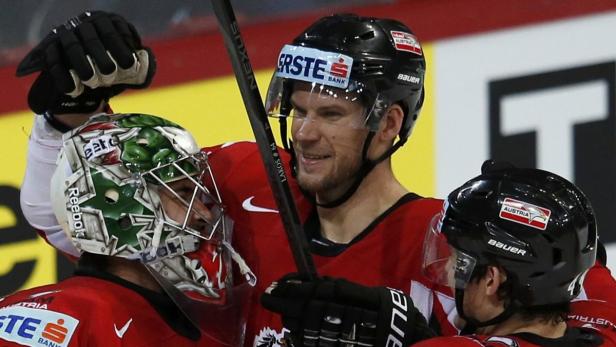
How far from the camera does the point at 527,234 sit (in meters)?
3.40

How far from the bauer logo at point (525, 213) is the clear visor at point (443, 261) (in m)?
0.11

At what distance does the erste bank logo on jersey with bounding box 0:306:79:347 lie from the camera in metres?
3.55

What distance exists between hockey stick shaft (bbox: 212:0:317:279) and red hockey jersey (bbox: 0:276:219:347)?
12.5 inches

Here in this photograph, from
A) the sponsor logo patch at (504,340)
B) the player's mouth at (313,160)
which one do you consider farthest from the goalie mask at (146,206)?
the sponsor logo patch at (504,340)

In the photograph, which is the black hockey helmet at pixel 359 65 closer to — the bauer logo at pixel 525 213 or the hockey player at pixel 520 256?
the hockey player at pixel 520 256

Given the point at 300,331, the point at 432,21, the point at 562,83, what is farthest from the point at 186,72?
the point at 300,331

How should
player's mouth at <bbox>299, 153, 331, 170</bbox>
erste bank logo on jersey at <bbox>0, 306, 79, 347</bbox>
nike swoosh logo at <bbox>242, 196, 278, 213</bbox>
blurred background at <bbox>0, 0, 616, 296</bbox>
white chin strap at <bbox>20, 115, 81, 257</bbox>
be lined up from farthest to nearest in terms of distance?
blurred background at <bbox>0, 0, 616, 296</bbox>
white chin strap at <bbox>20, 115, 81, 257</bbox>
nike swoosh logo at <bbox>242, 196, 278, 213</bbox>
player's mouth at <bbox>299, 153, 331, 170</bbox>
erste bank logo on jersey at <bbox>0, 306, 79, 347</bbox>

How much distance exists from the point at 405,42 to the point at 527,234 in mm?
589

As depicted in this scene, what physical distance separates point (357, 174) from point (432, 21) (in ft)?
5.08

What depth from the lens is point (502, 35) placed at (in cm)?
531

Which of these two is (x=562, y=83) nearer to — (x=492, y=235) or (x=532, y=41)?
(x=532, y=41)

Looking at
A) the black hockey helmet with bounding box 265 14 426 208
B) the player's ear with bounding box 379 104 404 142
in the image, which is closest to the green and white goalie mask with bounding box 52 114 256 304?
the black hockey helmet with bounding box 265 14 426 208

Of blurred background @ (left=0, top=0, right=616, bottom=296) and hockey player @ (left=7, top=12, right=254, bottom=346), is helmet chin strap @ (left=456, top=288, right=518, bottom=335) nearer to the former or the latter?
hockey player @ (left=7, top=12, right=254, bottom=346)

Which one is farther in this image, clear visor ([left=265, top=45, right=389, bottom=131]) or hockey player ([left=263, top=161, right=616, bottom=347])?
clear visor ([left=265, top=45, right=389, bottom=131])
